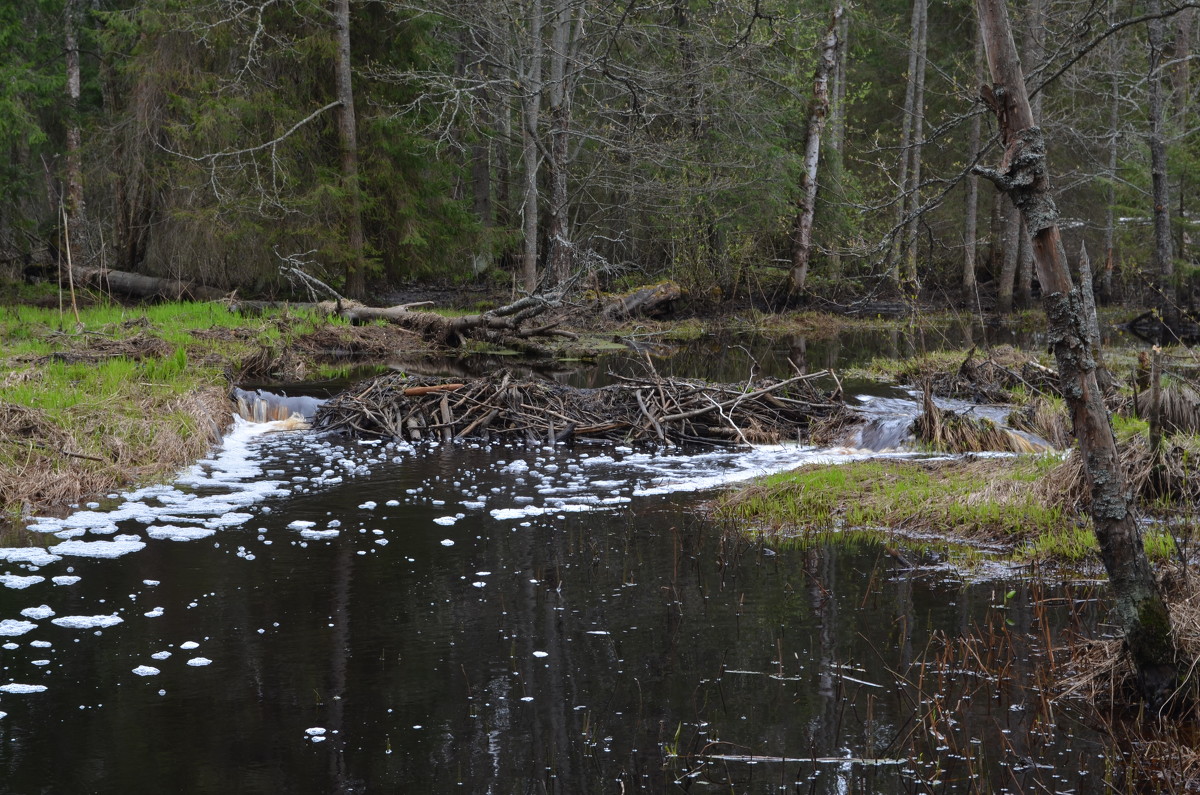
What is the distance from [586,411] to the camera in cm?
1359

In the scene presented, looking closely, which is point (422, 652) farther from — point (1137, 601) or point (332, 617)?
point (1137, 601)

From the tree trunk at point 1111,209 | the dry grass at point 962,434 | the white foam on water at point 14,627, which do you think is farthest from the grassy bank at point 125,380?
the tree trunk at point 1111,209

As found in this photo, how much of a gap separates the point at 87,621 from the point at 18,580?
1103 millimetres

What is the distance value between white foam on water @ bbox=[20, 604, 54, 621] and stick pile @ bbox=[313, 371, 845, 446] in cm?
652

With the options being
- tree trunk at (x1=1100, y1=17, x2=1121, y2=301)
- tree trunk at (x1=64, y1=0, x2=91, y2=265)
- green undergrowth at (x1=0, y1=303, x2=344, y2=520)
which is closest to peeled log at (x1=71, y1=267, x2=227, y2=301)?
tree trunk at (x1=64, y1=0, x2=91, y2=265)

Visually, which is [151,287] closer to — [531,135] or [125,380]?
[531,135]

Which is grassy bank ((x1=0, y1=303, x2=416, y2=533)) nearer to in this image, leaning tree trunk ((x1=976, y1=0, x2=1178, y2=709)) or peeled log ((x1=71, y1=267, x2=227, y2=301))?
peeled log ((x1=71, y1=267, x2=227, y2=301))

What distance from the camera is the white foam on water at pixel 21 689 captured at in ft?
17.9

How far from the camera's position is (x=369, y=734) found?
16.5ft

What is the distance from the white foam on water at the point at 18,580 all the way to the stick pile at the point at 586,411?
600 cm

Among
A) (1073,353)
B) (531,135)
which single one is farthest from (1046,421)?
(531,135)

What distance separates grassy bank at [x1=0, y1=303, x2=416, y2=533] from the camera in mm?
9867

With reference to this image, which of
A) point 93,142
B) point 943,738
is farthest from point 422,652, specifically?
point 93,142

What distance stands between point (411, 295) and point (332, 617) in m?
22.2
